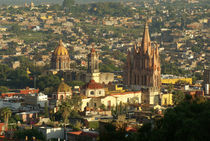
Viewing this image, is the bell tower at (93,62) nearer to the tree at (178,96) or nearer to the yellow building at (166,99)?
the yellow building at (166,99)

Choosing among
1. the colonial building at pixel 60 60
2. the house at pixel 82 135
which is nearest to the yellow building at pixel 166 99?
the colonial building at pixel 60 60

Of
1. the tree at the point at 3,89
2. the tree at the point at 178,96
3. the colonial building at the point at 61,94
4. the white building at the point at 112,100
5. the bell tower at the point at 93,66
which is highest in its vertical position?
the bell tower at the point at 93,66

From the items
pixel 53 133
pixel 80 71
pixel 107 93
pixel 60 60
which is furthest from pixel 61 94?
pixel 60 60

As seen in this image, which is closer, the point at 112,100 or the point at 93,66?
the point at 112,100

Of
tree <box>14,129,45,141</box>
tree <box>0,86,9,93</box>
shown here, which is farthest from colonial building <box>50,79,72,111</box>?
tree <box>14,129,45,141</box>

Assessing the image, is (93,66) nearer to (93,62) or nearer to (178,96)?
(93,62)

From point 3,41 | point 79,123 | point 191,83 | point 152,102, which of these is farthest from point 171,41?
point 79,123

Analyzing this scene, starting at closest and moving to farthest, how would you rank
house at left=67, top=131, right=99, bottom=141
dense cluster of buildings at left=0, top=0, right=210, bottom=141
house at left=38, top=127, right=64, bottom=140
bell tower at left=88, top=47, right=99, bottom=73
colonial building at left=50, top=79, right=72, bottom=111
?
house at left=67, top=131, right=99, bottom=141, house at left=38, top=127, right=64, bottom=140, dense cluster of buildings at left=0, top=0, right=210, bottom=141, colonial building at left=50, top=79, right=72, bottom=111, bell tower at left=88, top=47, right=99, bottom=73

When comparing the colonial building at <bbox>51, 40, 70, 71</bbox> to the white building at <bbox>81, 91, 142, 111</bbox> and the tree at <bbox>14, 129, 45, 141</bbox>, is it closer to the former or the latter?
the white building at <bbox>81, 91, 142, 111</bbox>

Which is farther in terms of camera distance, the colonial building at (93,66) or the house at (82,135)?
the colonial building at (93,66)
